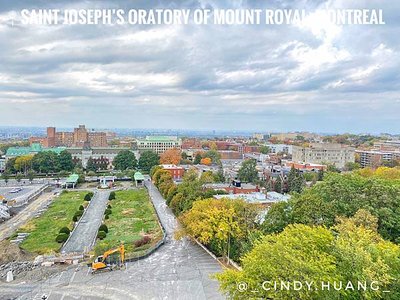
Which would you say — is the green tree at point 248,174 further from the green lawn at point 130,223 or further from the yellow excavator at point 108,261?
the yellow excavator at point 108,261

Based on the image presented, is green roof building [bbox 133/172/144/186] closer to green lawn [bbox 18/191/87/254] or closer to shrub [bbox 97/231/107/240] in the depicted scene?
green lawn [bbox 18/191/87/254]

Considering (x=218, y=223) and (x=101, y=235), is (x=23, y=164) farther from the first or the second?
(x=218, y=223)

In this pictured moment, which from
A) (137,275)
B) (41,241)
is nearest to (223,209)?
(137,275)

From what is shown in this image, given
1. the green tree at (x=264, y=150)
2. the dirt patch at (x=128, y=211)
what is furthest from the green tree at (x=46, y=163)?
the green tree at (x=264, y=150)

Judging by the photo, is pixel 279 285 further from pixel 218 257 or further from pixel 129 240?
pixel 129 240

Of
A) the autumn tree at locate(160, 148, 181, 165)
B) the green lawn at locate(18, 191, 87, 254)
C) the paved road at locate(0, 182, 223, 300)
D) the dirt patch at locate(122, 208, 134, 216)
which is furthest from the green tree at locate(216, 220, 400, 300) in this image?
the autumn tree at locate(160, 148, 181, 165)
